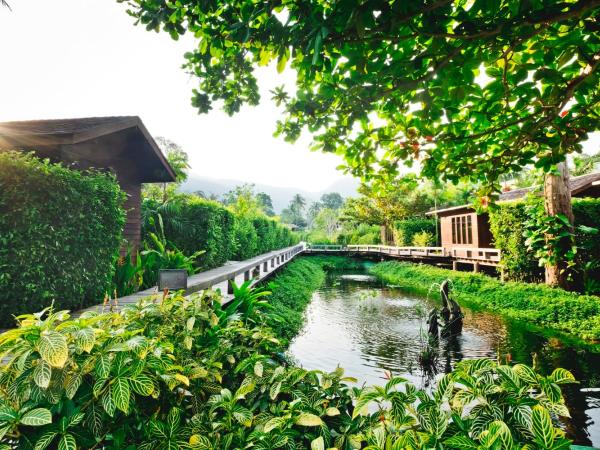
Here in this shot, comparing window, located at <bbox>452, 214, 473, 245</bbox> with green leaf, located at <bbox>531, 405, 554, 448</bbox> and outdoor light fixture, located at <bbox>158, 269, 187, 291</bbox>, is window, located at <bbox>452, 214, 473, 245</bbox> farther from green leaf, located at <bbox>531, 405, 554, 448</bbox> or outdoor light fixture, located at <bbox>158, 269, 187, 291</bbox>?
green leaf, located at <bbox>531, 405, 554, 448</bbox>

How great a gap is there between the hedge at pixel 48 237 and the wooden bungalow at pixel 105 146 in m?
2.21

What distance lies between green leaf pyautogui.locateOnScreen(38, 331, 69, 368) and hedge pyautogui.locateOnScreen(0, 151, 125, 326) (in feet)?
12.6

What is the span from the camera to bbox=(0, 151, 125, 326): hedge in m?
4.60

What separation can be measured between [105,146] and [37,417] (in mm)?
10390

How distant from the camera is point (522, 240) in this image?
13.9m

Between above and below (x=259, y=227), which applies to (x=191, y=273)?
below

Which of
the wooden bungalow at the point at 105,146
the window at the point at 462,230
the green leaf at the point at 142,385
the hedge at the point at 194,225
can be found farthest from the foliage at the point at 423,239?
the green leaf at the point at 142,385

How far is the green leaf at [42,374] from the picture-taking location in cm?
145

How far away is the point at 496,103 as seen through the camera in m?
3.06

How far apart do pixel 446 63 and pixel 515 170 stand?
8.44ft

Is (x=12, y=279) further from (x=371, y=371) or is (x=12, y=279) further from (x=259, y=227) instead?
(x=259, y=227)

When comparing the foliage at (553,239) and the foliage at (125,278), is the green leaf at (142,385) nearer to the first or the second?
the foliage at (125,278)

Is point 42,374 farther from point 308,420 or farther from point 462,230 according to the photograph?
point 462,230

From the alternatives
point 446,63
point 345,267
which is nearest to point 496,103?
point 446,63
